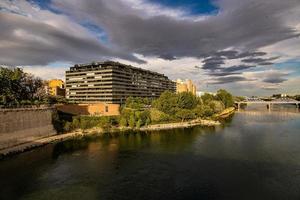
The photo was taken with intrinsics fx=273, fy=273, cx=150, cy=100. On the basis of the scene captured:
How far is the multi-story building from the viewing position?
123625 mm

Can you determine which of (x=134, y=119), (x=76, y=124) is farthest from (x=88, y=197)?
(x=134, y=119)

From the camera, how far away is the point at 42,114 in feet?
216

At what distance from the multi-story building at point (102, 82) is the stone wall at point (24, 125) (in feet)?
180

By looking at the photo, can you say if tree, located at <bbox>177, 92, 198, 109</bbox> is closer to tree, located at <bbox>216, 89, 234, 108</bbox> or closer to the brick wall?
the brick wall

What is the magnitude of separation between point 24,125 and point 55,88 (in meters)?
107

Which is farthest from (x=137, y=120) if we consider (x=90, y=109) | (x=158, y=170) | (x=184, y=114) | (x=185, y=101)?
(x=158, y=170)

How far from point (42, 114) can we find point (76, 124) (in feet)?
43.3

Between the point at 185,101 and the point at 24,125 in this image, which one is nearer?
the point at 24,125

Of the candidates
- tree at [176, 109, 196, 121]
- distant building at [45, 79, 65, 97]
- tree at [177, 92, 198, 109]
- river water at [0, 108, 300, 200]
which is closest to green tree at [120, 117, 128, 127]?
river water at [0, 108, 300, 200]

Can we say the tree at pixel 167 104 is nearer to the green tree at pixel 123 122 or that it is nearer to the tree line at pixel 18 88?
the green tree at pixel 123 122

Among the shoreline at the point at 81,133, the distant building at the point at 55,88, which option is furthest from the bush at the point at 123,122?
the distant building at the point at 55,88

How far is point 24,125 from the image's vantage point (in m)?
58.2

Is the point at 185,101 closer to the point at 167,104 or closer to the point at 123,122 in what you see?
the point at 167,104

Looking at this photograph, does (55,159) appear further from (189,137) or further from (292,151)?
(292,151)
